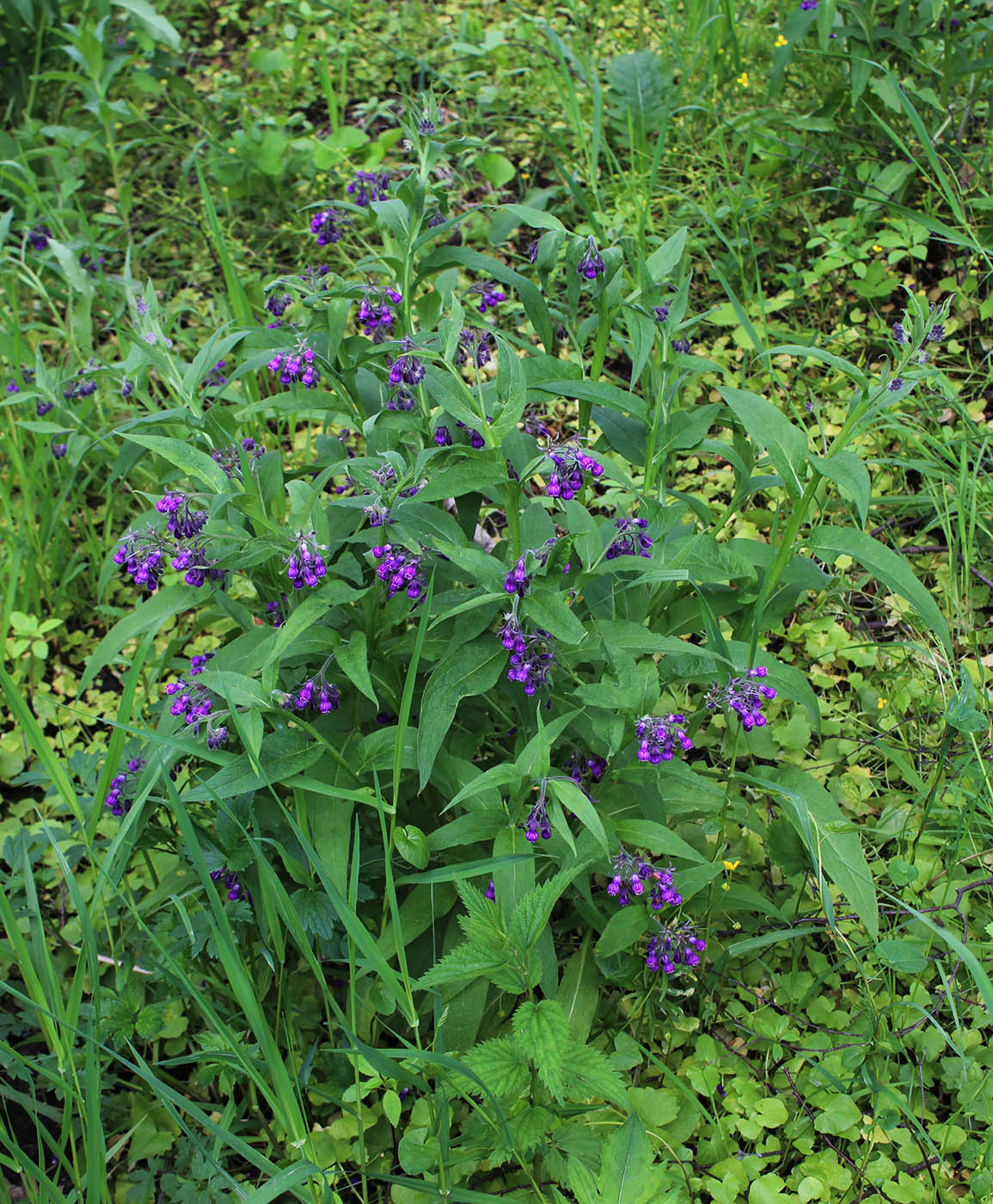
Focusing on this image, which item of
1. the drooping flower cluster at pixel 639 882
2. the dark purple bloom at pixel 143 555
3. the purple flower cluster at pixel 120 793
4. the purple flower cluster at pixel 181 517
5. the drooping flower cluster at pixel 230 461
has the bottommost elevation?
the purple flower cluster at pixel 120 793

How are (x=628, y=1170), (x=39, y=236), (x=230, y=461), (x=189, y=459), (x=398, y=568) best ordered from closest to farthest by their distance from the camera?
(x=628, y=1170)
(x=398, y=568)
(x=189, y=459)
(x=230, y=461)
(x=39, y=236)

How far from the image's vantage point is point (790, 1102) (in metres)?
1.94

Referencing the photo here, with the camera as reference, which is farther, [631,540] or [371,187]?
[371,187]

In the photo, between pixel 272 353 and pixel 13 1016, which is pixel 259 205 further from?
pixel 13 1016

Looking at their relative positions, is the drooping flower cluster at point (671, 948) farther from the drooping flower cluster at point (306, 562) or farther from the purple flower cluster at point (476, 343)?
the purple flower cluster at point (476, 343)

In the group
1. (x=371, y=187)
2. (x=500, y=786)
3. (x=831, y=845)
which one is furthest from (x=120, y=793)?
(x=371, y=187)

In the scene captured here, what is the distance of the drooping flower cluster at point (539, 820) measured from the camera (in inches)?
63.5

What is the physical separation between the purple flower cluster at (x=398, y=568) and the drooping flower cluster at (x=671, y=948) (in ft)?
2.48

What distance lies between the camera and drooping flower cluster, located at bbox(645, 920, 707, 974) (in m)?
1.83

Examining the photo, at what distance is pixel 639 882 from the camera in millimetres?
1734

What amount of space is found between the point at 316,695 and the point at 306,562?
0.91 feet

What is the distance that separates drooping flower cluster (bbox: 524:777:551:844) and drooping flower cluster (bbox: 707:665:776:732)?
337 millimetres

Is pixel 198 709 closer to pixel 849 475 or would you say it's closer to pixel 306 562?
pixel 306 562

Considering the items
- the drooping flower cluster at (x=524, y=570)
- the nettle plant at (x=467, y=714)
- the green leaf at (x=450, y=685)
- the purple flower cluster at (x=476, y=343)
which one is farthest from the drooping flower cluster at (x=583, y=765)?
the purple flower cluster at (x=476, y=343)
